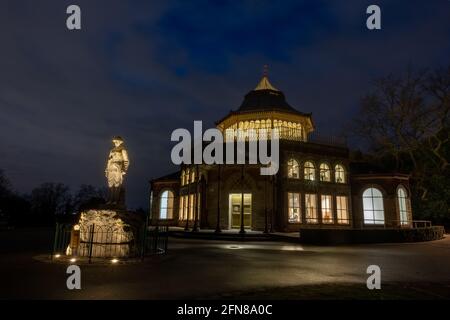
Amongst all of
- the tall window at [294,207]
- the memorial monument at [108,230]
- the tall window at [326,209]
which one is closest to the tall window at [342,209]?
the tall window at [326,209]

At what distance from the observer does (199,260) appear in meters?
9.34

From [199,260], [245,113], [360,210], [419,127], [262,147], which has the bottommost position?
[199,260]

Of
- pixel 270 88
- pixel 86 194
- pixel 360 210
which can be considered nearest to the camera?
pixel 360 210

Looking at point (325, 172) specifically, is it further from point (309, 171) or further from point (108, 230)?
point (108, 230)

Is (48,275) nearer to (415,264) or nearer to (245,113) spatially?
(415,264)

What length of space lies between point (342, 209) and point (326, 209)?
1610mm

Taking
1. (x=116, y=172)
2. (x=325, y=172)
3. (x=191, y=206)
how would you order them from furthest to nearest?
(x=191, y=206) → (x=325, y=172) → (x=116, y=172)

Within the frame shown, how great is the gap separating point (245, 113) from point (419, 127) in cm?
1439

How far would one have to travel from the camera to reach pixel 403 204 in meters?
23.9

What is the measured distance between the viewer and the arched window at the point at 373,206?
23672 millimetres

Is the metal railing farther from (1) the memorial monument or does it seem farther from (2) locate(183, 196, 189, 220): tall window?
(2) locate(183, 196, 189, 220): tall window

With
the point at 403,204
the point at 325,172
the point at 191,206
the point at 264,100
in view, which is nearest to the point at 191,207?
the point at 191,206

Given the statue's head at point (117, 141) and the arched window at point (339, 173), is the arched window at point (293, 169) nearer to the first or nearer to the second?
the arched window at point (339, 173)

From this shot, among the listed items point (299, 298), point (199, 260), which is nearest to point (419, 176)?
point (199, 260)
